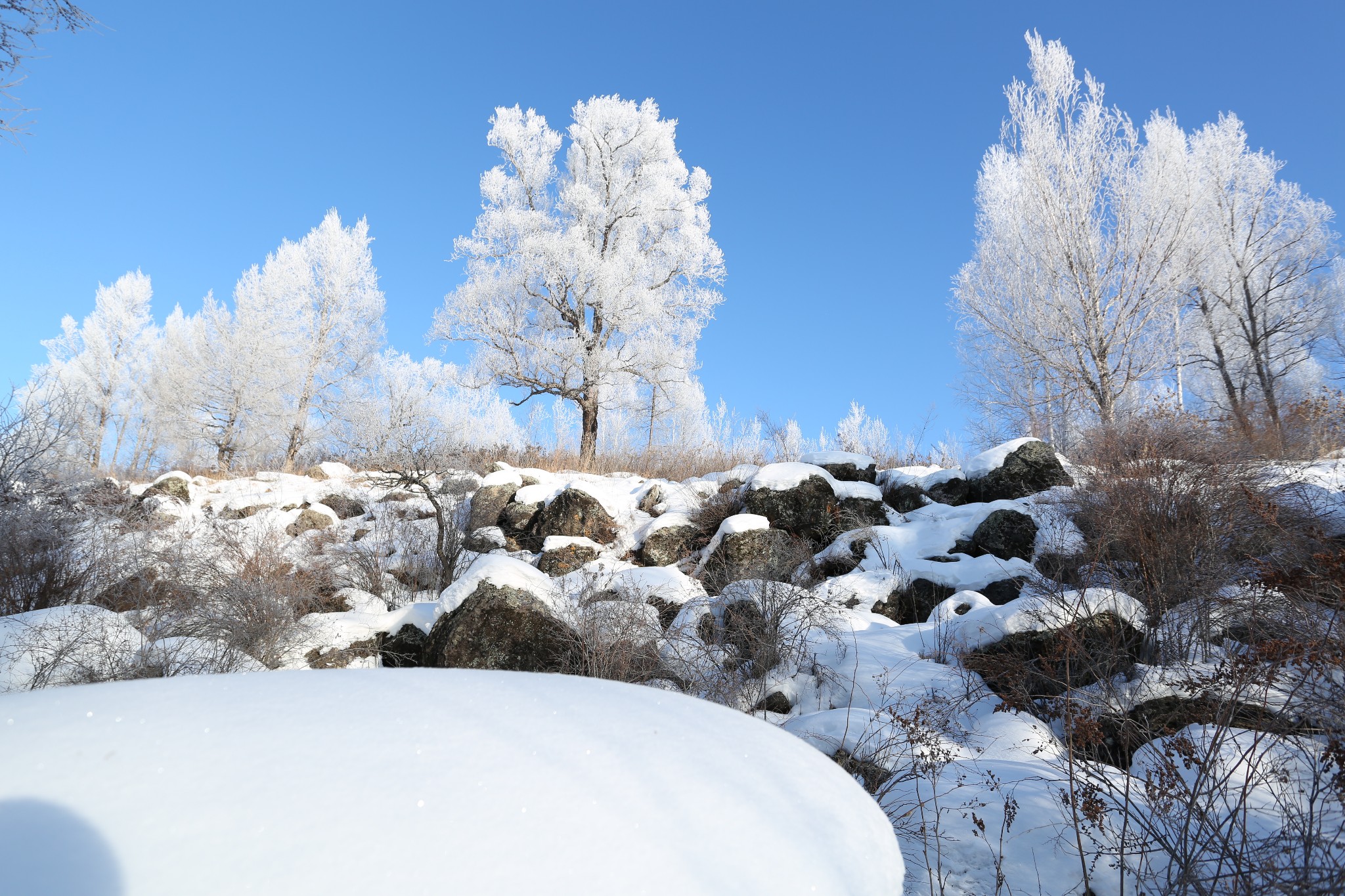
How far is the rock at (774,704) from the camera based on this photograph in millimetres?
3625

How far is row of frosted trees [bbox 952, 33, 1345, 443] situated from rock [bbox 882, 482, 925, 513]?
2494 mm

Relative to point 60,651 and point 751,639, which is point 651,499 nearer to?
point 751,639

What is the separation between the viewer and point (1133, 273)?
11.8 m

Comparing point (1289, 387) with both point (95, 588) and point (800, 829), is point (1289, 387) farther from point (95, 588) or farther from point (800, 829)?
point (95, 588)

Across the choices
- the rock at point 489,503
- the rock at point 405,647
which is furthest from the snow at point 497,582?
the rock at point 489,503

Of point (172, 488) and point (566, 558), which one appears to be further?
point (172, 488)

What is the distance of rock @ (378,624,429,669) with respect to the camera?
4645mm

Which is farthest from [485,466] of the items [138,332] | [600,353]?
[138,332]

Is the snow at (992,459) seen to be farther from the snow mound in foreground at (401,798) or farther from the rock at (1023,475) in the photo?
the snow mound in foreground at (401,798)

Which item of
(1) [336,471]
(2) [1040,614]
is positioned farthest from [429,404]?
(2) [1040,614]

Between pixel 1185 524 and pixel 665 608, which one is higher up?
pixel 1185 524

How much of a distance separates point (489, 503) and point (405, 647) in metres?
3.30

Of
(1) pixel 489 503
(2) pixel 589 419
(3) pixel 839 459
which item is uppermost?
(2) pixel 589 419

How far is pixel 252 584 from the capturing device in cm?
475
